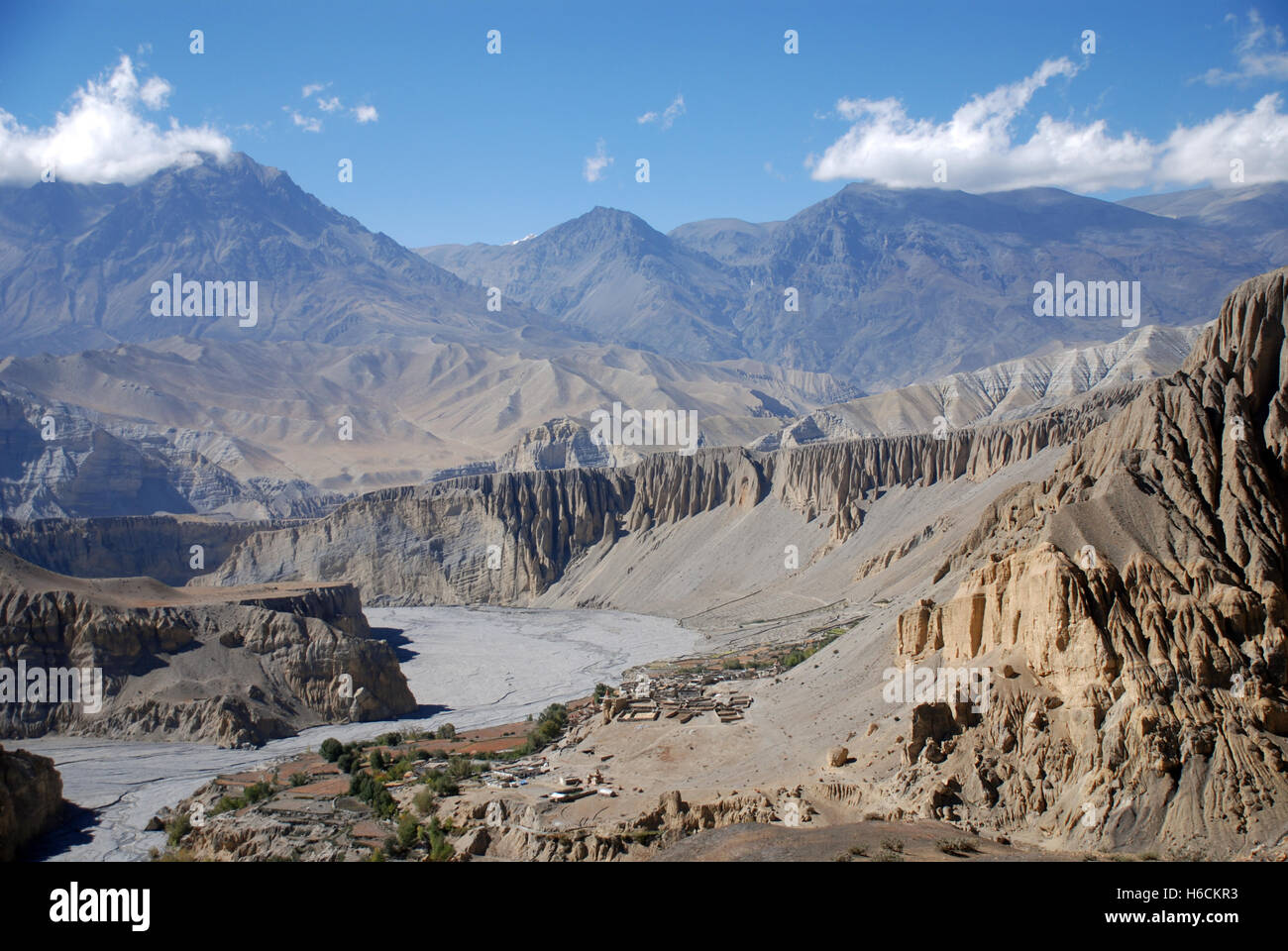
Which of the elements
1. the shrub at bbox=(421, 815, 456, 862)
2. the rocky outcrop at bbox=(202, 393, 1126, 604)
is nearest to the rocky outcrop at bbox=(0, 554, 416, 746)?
the shrub at bbox=(421, 815, 456, 862)

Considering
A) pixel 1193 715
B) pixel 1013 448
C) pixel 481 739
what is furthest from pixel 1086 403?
pixel 1193 715

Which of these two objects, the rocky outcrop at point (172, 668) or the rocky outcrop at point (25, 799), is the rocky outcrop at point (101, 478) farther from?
the rocky outcrop at point (25, 799)

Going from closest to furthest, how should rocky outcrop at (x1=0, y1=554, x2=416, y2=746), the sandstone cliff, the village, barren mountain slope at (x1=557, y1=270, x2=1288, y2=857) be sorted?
1. barren mountain slope at (x1=557, y1=270, x2=1288, y2=857)
2. the village
3. rocky outcrop at (x1=0, y1=554, x2=416, y2=746)
4. the sandstone cliff

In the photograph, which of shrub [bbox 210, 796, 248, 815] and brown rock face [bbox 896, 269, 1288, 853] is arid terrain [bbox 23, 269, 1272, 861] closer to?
brown rock face [bbox 896, 269, 1288, 853]

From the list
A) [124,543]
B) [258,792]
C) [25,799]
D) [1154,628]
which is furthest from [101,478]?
[1154,628]

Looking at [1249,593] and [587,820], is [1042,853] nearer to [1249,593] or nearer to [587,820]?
[1249,593]

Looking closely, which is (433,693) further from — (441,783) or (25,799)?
(25,799)

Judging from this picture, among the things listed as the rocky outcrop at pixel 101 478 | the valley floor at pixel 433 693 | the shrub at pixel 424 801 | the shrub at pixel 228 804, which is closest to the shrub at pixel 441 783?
the shrub at pixel 424 801
